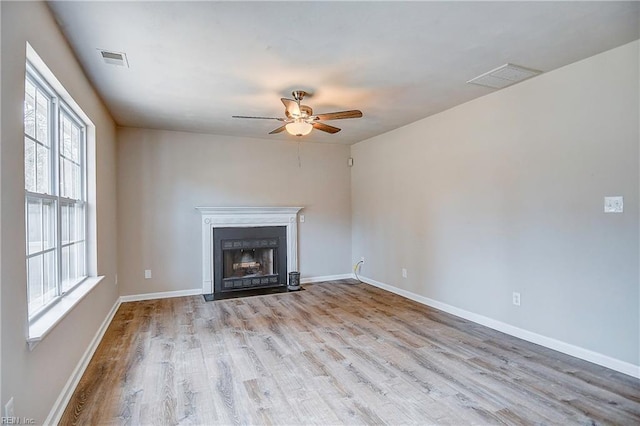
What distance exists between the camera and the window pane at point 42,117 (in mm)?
2139

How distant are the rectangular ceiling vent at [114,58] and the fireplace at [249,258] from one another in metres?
2.85

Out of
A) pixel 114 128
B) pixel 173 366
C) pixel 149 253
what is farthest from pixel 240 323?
pixel 114 128

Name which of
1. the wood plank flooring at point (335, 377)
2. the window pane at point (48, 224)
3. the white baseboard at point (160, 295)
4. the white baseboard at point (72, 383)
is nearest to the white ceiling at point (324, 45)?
the window pane at point (48, 224)

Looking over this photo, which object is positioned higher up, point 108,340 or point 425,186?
point 425,186

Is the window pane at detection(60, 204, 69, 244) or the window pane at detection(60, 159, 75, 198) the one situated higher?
the window pane at detection(60, 159, 75, 198)

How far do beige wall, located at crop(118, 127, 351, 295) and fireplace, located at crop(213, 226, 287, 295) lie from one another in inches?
12.6

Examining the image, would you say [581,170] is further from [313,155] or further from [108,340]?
[108,340]

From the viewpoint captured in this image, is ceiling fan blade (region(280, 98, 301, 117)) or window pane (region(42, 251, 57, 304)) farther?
ceiling fan blade (region(280, 98, 301, 117))

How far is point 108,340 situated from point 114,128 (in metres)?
2.75

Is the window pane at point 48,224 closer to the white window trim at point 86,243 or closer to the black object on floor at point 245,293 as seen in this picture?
the white window trim at point 86,243

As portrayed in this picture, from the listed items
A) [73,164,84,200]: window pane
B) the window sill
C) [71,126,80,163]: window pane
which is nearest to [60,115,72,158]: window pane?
[71,126,80,163]: window pane

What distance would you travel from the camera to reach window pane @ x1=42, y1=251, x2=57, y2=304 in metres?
2.24

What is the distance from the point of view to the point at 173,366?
2.77m

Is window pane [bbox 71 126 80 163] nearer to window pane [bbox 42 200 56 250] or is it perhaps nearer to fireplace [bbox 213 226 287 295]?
window pane [bbox 42 200 56 250]
